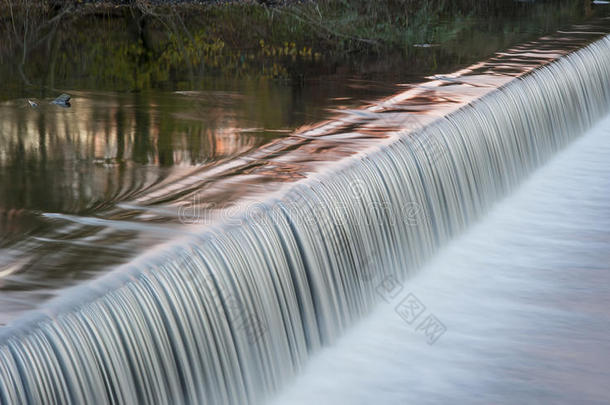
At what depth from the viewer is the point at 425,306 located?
15.0 feet

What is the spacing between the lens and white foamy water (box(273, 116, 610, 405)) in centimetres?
380

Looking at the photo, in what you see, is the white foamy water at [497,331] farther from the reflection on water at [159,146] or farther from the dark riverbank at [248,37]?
the dark riverbank at [248,37]

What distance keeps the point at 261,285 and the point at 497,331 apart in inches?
56.0

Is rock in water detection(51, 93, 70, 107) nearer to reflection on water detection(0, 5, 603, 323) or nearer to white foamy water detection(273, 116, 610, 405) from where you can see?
reflection on water detection(0, 5, 603, 323)

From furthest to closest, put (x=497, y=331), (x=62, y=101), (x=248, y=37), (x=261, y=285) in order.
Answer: (x=248, y=37) → (x=62, y=101) → (x=497, y=331) → (x=261, y=285)

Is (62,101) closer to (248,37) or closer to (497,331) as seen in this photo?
(497,331)

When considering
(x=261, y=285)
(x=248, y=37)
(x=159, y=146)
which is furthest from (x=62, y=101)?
(x=248, y=37)

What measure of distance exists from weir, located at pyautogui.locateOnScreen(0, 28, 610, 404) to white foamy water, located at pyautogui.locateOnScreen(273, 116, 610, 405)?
0.13 meters

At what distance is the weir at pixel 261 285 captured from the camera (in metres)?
2.65

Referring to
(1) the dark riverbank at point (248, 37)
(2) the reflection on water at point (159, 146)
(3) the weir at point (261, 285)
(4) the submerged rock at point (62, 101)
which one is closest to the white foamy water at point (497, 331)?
(3) the weir at point (261, 285)

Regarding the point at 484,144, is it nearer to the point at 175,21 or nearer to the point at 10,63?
the point at 10,63

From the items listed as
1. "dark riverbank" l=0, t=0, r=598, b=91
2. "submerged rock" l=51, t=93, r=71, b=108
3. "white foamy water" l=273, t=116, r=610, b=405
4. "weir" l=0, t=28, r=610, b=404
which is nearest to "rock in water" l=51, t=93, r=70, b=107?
"submerged rock" l=51, t=93, r=71, b=108

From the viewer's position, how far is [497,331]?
4355mm

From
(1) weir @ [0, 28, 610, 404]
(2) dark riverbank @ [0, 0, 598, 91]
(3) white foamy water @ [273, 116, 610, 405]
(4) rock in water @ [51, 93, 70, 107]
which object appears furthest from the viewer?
(2) dark riverbank @ [0, 0, 598, 91]
